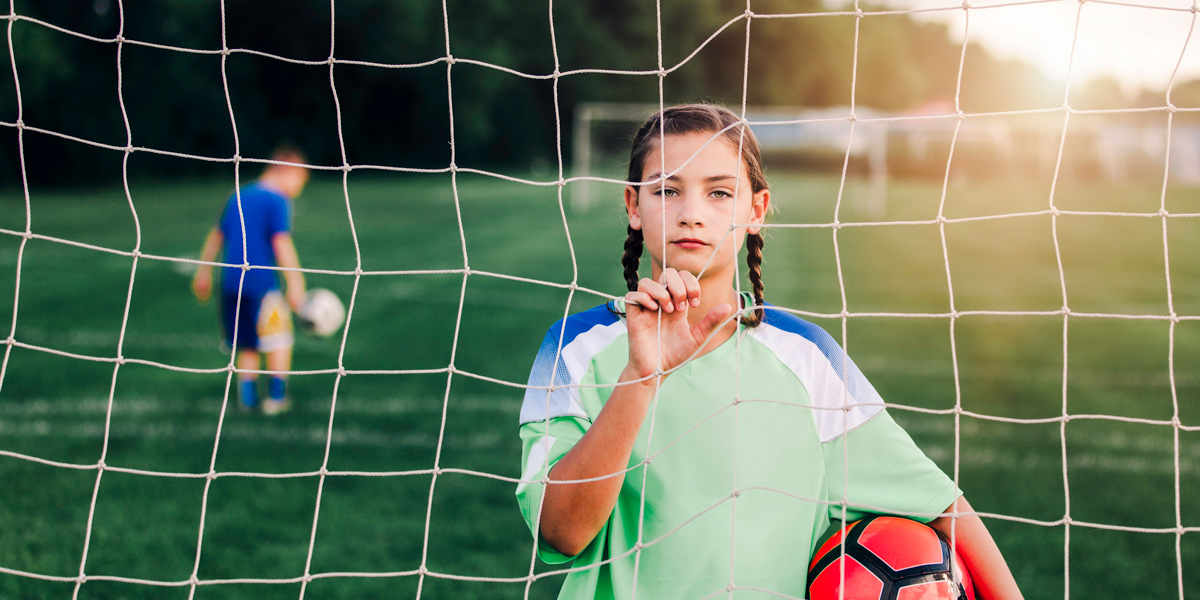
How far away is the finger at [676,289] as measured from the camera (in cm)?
158

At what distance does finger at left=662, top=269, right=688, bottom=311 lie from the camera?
158cm

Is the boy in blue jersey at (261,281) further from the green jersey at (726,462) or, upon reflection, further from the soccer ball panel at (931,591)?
the soccer ball panel at (931,591)

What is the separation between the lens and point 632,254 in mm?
2014

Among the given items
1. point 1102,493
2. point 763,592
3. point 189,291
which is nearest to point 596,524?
point 763,592

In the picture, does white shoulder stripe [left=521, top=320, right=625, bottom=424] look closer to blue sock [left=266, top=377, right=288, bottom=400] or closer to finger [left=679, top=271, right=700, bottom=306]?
finger [left=679, top=271, right=700, bottom=306]

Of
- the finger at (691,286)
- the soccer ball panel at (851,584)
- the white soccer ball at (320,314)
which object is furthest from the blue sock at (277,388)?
the finger at (691,286)

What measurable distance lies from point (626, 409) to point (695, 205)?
463 mm

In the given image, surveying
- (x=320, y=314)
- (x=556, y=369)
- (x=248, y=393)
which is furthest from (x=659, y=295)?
(x=320, y=314)

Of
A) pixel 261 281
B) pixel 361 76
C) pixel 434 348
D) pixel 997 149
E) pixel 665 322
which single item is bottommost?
pixel 434 348

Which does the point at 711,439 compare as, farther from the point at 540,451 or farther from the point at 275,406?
the point at 275,406

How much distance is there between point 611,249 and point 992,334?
24.5ft

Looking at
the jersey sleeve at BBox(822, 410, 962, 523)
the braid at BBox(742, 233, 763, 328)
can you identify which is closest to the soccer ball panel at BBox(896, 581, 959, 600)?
the jersey sleeve at BBox(822, 410, 962, 523)

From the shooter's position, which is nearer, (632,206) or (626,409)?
(626,409)

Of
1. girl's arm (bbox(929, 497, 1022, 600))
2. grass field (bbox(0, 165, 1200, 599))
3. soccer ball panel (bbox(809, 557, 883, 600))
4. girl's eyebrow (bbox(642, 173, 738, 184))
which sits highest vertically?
girl's eyebrow (bbox(642, 173, 738, 184))
